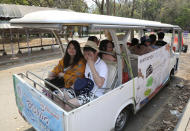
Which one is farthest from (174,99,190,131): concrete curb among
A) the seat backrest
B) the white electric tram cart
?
the seat backrest

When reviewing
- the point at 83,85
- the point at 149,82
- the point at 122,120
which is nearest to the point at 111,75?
the point at 83,85

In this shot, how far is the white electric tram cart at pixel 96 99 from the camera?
1.67 metres

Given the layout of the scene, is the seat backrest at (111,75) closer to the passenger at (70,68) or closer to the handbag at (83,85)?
the handbag at (83,85)

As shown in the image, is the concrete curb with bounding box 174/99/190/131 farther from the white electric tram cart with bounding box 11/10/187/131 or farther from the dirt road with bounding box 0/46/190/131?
the white electric tram cart with bounding box 11/10/187/131

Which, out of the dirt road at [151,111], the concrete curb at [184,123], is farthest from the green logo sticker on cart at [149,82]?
→ the concrete curb at [184,123]

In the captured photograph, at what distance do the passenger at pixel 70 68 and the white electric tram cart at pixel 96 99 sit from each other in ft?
1.62

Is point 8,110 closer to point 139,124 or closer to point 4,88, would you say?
point 4,88

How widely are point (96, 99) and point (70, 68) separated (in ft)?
3.70

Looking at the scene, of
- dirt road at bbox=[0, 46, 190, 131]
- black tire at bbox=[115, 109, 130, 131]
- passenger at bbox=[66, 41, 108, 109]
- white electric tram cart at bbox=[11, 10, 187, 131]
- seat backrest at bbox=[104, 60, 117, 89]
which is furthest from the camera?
dirt road at bbox=[0, 46, 190, 131]

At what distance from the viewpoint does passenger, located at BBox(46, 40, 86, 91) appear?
2.75 meters

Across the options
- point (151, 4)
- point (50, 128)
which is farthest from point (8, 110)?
point (151, 4)

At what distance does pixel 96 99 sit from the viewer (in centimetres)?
193

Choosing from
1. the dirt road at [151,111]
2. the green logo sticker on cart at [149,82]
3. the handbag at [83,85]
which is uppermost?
the handbag at [83,85]

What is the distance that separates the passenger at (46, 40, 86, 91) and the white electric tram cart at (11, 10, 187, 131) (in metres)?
0.49
